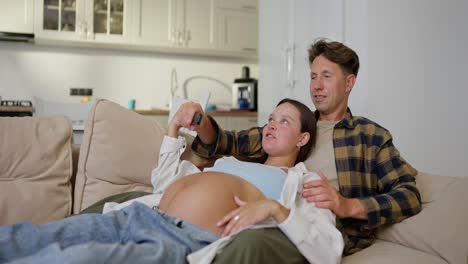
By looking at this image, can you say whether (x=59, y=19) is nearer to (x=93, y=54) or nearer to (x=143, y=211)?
(x=93, y=54)

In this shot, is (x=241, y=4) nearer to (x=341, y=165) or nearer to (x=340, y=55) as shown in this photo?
(x=340, y=55)

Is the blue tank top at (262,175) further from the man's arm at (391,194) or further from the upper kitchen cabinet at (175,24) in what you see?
the upper kitchen cabinet at (175,24)

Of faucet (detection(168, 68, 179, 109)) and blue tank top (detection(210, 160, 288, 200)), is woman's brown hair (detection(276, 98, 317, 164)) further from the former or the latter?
faucet (detection(168, 68, 179, 109))

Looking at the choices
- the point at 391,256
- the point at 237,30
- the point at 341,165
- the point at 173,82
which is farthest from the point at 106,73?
the point at 391,256

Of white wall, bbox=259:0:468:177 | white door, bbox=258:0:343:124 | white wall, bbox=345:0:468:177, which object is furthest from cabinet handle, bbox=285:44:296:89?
white wall, bbox=345:0:468:177

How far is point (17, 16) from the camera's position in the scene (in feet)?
13.1

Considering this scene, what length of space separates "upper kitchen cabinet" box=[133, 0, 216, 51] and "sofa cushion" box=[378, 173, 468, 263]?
10.9 feet

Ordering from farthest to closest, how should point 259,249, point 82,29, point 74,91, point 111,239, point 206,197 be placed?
point 74,91
point 82,29
point 206,197
point 111,239
point 259,249

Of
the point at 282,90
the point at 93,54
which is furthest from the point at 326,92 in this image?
the point at 93,54

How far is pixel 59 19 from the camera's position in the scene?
13.6 feet

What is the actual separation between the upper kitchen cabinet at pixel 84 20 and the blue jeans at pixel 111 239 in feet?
11.0

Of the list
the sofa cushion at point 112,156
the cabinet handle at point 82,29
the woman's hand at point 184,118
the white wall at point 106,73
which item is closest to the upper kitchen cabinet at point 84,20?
the cabinet handle at point 82,29

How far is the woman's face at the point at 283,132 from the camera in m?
1.61

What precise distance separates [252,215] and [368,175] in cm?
63
